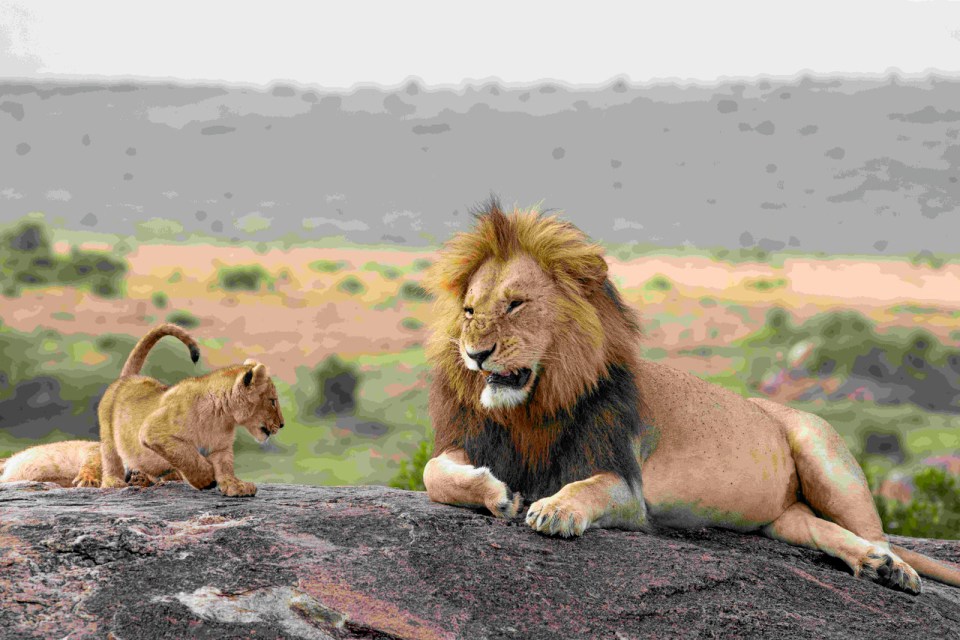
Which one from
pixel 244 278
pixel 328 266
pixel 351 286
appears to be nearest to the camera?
pixel 351 286

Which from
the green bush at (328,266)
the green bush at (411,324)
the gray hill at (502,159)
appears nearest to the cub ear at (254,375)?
the green bush at (411,324)

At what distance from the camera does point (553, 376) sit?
442 cm

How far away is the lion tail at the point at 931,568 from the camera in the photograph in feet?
17.1

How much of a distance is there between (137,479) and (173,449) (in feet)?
1.74

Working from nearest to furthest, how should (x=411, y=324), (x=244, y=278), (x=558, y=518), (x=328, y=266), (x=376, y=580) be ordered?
(x=376, y=580) < (x=558, y=518) < (x=411, y=324) < (x=244, y=278) < (x=328, y=266)

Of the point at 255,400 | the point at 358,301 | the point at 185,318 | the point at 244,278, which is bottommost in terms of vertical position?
the point at 185,318

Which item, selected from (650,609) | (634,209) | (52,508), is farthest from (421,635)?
(634,209)

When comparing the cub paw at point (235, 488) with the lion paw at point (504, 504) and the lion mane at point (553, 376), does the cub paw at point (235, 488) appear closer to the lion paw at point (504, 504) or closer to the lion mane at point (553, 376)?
the lion mane at point (553, 376)

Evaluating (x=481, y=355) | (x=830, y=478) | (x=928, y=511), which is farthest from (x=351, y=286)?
(x=481, y=355)

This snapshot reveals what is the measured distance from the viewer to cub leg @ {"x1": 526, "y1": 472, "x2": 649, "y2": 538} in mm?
4191

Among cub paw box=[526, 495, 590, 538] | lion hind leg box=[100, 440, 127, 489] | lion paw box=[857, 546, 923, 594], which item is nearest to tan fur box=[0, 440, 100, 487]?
lion hind leg box=[100, 440, 127, 489]

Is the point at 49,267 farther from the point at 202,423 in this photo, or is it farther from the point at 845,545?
the point at 845,545

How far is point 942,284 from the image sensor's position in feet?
129

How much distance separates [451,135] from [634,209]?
12969 mm
